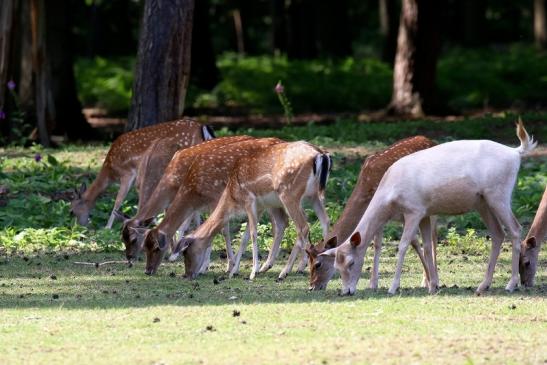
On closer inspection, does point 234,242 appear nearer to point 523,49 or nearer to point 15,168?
point 15,168

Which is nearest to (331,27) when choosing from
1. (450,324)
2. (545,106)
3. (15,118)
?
(545,106)

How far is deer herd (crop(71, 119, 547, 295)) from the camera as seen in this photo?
980 centimetres

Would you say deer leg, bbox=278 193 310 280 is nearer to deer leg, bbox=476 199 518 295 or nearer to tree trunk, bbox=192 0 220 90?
deer leg, bbox=476 199 518 295

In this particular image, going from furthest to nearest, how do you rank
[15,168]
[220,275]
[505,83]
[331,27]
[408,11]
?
[331,27] < [505,83] < [408,11] < [15,168] < [220,275]

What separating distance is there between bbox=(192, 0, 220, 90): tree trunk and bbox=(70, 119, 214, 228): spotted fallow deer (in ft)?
45.2

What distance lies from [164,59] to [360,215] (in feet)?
22.9

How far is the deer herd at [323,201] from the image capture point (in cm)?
980

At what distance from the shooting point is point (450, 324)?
8.19 meters

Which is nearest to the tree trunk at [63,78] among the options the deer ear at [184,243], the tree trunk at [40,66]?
the tree trunk at [40,66]

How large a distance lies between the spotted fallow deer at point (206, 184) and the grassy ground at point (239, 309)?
0.44 metres

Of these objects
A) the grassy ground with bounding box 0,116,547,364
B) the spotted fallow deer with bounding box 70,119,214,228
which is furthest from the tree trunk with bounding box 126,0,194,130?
the grassy ground with bounding box 0,116,547,364

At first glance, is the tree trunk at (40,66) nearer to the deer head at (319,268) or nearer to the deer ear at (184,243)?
the deer ear at (184,243)

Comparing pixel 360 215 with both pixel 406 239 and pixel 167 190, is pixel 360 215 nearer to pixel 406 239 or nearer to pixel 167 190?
pixel 406 239

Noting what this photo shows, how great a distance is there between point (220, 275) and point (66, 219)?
3398 mm
